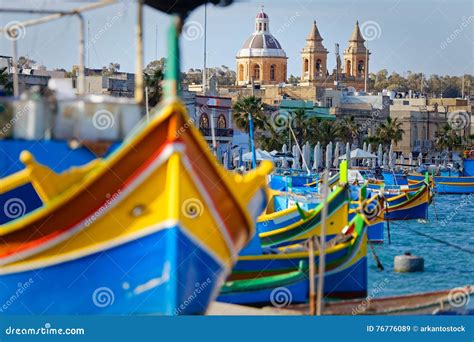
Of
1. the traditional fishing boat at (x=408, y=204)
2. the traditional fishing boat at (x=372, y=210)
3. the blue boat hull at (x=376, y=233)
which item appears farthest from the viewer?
the traditional fishing boat at (x=408, y=204)

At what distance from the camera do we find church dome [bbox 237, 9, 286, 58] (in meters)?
13.3

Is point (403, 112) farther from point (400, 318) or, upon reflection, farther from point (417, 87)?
point (400, 318)

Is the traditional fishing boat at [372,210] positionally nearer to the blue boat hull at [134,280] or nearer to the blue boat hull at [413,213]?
the blue boat hull at [413,213]

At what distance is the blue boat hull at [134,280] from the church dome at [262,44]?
422cm

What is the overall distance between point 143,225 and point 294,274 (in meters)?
3.21

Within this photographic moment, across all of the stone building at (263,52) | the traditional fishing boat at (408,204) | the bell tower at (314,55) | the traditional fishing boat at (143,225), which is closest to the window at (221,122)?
the stone building at (263,52)

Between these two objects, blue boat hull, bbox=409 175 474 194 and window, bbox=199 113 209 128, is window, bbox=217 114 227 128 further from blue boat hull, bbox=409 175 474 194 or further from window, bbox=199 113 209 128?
blue boat hull, bbox=409 175 474 194

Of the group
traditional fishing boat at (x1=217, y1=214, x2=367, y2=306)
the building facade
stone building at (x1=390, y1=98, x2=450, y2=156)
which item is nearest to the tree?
the building facade

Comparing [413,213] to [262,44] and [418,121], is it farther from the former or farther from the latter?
[418,121]

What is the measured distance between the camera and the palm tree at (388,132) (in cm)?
4606

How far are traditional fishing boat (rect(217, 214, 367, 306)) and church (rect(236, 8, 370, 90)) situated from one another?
2.20 meters

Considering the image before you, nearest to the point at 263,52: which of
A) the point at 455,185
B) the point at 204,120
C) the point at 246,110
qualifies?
the point at 204,120

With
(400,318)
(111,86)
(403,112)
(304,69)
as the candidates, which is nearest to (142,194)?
(400,318)

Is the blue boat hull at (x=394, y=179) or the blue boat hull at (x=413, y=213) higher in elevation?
the blue boat hull at (x=413, y=213)
